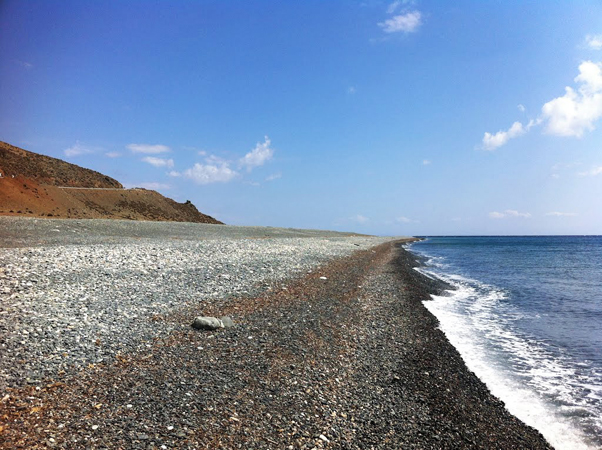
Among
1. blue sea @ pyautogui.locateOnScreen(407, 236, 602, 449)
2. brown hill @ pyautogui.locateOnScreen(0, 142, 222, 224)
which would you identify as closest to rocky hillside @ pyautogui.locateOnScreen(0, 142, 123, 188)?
brown hill @ pyautogui.locateOnScreen(0, 142, 222, 224)

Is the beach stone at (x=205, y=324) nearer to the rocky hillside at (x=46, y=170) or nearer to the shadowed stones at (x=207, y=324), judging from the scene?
the shadowed stones at (x=207, y=324)

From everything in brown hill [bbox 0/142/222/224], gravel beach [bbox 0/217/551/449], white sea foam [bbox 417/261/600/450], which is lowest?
white sea foam [bbox 417/261/600/450]

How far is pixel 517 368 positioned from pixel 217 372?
940 centimetres

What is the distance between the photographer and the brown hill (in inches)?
1921

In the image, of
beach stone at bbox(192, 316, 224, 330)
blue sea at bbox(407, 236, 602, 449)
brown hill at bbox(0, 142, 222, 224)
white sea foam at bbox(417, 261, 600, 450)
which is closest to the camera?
white sea foam at bbox(417, 261, 600, 450)

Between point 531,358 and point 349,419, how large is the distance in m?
8.77

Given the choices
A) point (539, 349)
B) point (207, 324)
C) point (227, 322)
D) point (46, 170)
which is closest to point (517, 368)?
point (539, 349)

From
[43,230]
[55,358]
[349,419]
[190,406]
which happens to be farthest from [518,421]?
[43,230]

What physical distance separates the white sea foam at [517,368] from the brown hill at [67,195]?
5098 centimetres

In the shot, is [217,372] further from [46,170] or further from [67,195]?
[46,170]

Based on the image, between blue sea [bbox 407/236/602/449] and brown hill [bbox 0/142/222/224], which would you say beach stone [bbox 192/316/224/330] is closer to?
blue sea [bbox 407/236/602/449]

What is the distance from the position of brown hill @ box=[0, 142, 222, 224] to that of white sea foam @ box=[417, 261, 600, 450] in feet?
167

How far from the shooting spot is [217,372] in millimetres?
8055

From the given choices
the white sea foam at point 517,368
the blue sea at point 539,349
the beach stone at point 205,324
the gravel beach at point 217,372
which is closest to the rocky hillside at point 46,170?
the gravel beach at point 217,372
